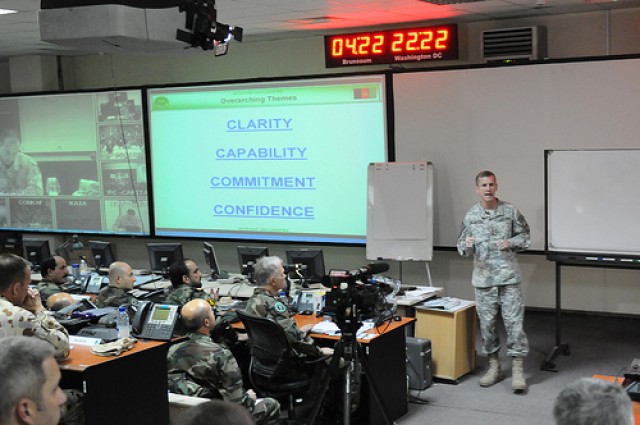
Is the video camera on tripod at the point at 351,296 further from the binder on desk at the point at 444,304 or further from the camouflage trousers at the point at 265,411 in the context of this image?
the binder on desk at the point at 444,304

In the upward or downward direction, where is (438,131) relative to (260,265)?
upward

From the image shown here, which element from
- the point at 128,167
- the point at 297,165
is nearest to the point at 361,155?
the point at 297,165

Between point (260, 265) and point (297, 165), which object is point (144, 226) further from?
point (260, 265)

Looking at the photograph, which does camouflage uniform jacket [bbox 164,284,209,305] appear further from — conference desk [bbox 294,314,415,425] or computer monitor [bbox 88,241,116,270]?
computer monitor [bbox 88,241,116,270]

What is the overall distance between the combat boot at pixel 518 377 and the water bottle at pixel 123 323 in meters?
2.82

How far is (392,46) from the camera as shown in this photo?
8.51 m

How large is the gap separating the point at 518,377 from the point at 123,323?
2.88 metres

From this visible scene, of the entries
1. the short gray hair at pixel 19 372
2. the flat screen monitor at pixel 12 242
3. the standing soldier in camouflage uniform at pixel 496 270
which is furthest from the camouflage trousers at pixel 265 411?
the flat screen monitor at pixel 12 242

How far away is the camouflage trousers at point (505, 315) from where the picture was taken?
20.7 ft

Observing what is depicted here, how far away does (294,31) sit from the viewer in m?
8.91

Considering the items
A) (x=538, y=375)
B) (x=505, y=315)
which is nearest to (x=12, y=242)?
(x=505, y=315)

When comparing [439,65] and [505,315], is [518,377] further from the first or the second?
[439,65]

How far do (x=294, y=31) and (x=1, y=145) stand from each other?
4.32 meters

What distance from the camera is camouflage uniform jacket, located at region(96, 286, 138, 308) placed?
20.5ft
